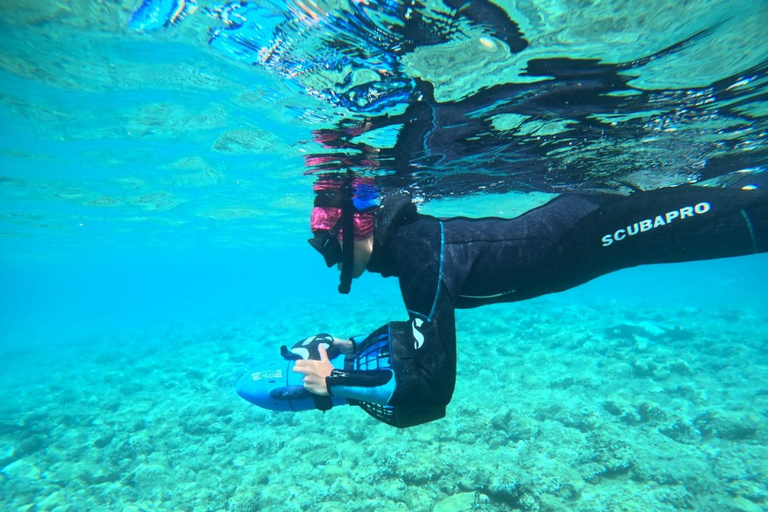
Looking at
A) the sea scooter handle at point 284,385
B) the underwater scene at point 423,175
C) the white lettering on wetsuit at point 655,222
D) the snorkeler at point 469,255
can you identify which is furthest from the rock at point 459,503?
the white lettering on wetsuit at point 655,222

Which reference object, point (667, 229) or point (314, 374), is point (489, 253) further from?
point (314, 374)

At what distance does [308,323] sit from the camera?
25547 mm

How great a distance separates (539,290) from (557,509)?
191 inches

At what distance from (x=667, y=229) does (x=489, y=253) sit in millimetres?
1426

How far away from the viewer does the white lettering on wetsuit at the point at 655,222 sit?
2754 millimetres

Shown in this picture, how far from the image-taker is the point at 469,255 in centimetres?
299

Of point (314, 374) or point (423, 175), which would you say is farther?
point (423, 175)

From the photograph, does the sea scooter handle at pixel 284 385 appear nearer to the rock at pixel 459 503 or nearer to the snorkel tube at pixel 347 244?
the snorkel tube at pixel 347 244

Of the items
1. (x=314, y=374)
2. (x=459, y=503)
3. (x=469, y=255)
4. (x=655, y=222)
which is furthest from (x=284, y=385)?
(x=459, y=503)

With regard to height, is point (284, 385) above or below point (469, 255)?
below

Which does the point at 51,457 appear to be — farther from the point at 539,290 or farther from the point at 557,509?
the point at 539,290

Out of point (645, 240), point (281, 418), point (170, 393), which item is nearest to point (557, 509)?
point (645, 240)

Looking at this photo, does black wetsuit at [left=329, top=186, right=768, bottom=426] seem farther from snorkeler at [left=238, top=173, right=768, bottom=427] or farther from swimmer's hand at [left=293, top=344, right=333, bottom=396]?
swimmer's hand at [left=293, top=344, right=333, bottom=396]

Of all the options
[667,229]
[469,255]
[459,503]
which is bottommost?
[459,503]
